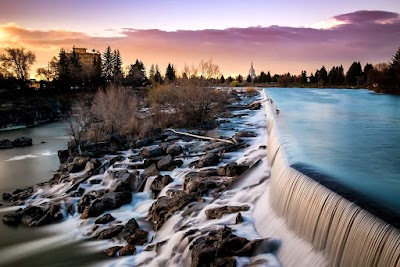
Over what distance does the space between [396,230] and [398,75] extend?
61867 mm

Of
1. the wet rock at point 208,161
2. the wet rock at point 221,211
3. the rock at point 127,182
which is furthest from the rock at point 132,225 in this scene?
the wet rock at point 208,161

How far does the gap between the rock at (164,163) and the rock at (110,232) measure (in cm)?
514

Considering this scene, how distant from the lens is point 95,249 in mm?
12875

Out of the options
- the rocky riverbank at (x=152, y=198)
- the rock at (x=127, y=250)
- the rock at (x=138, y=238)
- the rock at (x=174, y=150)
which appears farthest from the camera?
the rock at (x=174, y=150)

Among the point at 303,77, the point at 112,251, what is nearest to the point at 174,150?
the point at 112,251

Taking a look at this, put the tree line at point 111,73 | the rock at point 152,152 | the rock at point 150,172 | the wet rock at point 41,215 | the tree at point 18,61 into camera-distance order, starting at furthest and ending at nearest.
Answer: the tree at point 18,61
the tree line at point 111,73
the rock at point 152,152
the rock at point 150,172
the wet rock at point 41,215

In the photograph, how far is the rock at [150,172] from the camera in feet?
59.0

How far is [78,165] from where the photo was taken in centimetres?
2181

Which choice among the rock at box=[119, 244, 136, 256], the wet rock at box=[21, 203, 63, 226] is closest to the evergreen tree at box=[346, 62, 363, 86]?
the wet rock at box=[21, 203, 63, 226]

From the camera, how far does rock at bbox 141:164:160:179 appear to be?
18.0 meters

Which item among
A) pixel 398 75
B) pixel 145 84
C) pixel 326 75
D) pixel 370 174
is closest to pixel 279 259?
pixel 370 174

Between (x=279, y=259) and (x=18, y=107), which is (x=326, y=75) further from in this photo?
(x=279, y=259)

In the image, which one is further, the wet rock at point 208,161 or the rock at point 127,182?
the wet rock at point 208,161

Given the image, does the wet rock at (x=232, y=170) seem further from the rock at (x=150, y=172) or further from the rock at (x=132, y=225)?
the rock at (x=132, y=225)
